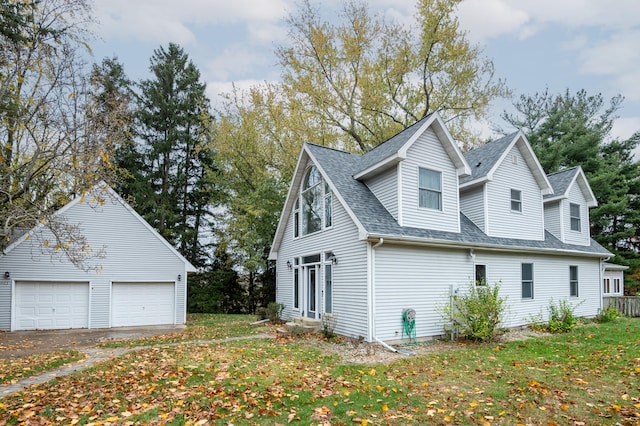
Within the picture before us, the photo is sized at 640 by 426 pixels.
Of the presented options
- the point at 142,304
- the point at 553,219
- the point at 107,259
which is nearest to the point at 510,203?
the point at 553,219

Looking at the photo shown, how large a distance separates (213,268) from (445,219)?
1893cm

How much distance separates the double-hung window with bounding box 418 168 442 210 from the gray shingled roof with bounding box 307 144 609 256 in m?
0.91

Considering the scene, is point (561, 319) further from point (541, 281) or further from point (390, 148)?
point (390, 148)

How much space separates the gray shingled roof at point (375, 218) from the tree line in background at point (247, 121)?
259 inches

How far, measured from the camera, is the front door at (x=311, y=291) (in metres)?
13.9

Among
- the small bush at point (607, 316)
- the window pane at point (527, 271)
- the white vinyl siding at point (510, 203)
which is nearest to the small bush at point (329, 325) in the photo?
the white vinyl siding at point (510, 203)

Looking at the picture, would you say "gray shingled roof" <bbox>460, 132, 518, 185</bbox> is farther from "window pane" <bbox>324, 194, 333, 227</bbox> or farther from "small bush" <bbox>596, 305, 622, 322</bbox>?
"small bush" <bbox>596, 305, 622, 322</bbox>

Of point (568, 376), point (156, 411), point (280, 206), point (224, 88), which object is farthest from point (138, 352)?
point (224, 88)

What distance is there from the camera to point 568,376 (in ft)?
23.2

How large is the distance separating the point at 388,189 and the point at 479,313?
4466 mm

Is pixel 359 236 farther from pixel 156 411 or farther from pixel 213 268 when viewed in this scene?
pixel 213 268

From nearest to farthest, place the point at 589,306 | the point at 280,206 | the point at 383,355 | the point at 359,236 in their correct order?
the point at 383,355, the point at 359,236, the point at 589,306, the point at 280,206

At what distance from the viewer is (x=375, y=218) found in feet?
37.2

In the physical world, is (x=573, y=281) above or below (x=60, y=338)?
above
